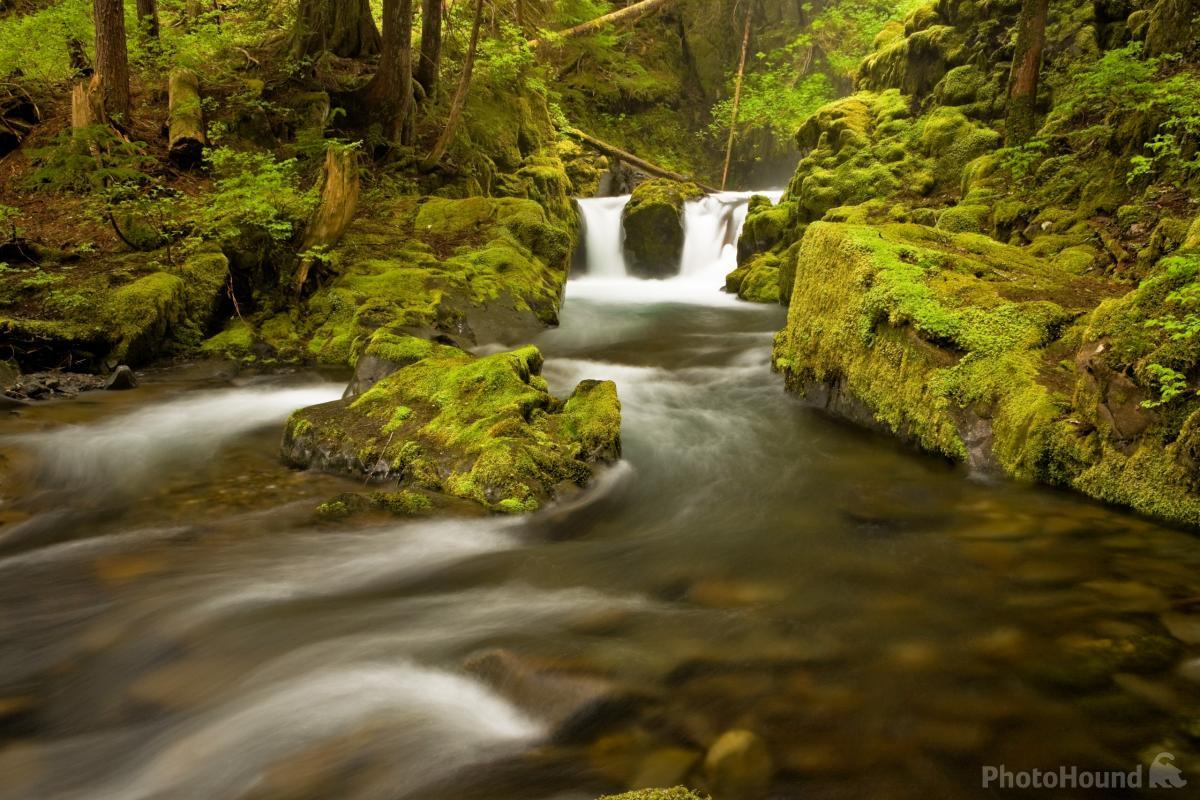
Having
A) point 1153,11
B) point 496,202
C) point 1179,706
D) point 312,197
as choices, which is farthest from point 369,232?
point 1153,11

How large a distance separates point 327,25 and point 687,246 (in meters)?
10.1

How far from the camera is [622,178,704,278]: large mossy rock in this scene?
18.3 m

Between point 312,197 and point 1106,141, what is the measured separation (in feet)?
35.0

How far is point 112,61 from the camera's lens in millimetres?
10508

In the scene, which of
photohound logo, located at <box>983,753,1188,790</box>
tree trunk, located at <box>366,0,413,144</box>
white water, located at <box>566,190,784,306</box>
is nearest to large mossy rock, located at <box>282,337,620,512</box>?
photohound logo, located at <box>983,753,1188,790</box>

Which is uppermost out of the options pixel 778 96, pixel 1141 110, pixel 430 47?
pixel 778 96

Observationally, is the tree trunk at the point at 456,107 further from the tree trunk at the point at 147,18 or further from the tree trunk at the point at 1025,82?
the tree trunk at the point at 1025,82

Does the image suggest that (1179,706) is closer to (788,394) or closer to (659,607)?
(659,607)

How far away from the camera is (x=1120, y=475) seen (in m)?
4.27

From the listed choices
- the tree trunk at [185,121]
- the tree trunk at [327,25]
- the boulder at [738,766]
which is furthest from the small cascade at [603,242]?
the boulder at [738,766]

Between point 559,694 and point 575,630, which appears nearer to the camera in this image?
point 559,694

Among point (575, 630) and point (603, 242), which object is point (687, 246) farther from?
point (575, 630)

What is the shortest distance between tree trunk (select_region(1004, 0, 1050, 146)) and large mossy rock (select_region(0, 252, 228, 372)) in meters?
11.9

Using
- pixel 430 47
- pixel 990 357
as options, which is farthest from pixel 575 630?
pixel 430 47
